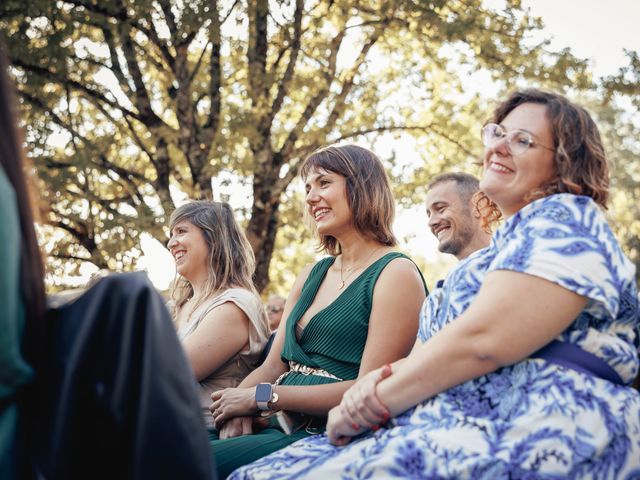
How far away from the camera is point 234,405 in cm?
318

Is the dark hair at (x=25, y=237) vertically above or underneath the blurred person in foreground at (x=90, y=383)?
above

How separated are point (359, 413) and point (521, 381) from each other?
0.48m

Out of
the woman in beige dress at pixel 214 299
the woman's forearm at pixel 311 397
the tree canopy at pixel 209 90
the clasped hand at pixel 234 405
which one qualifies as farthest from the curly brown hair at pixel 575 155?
the tree canopy at pixel 209 90

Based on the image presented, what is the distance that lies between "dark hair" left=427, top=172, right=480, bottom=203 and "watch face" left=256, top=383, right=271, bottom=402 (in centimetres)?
219

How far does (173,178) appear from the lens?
10688mm

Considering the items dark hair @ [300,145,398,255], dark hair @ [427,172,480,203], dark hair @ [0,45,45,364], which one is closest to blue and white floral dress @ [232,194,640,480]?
dark hair @ [0,45,45,364]

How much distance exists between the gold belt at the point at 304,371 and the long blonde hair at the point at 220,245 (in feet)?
2.83

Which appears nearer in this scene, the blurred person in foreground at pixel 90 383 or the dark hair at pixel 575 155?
the blurred person in foreground at pixel 90 383

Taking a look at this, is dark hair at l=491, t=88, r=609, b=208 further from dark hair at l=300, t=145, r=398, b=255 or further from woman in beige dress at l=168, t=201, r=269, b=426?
woman in beige dress at l=168, t=201, r=269, b=426

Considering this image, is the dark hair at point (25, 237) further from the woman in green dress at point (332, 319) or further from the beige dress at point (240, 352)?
the beige dress at point (240, 352)

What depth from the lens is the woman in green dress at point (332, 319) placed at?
2988 mm

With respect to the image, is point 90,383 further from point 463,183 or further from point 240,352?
point 463,183

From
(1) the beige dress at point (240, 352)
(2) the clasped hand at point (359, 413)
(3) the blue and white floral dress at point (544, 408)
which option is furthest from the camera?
(1) the beige dress at point (240, 352)

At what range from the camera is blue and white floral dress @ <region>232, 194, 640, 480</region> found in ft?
6.07
